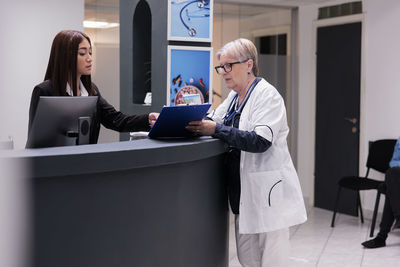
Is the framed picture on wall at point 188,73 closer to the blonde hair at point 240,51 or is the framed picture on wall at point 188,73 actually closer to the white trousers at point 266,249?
the blonde hair at point 240,51

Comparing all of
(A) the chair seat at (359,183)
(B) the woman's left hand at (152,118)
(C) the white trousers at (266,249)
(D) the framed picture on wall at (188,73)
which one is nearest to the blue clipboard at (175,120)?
(B) the woman's left hand at (152,118)

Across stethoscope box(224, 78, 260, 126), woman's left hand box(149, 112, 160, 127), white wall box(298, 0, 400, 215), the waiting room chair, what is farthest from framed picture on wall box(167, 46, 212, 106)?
white wall box(298, 0, 400, 215)

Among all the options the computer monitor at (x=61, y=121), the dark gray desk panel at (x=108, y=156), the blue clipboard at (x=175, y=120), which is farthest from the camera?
the blue clipboard at (x=175, y=120)

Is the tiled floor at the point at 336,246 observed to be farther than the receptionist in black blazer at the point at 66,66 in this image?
Yes

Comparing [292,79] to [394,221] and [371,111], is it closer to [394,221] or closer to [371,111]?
[371,111]

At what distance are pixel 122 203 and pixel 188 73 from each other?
2.71 m

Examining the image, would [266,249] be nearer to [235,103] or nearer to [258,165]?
[258,165]

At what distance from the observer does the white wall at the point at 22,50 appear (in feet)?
17.9

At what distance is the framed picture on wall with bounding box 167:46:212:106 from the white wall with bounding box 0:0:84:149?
5.05ft

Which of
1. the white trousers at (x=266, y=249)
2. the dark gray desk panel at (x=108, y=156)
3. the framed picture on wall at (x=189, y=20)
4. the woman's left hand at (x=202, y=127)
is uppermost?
the framed picture on wall at (x=189, y=20)

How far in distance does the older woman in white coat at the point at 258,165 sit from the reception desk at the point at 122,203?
211mm

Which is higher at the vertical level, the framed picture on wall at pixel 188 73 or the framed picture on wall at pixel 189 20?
the framed picture on wall at pixel 189 20

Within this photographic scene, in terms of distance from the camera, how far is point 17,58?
218 inches

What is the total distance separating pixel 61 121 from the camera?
252 centimetres
